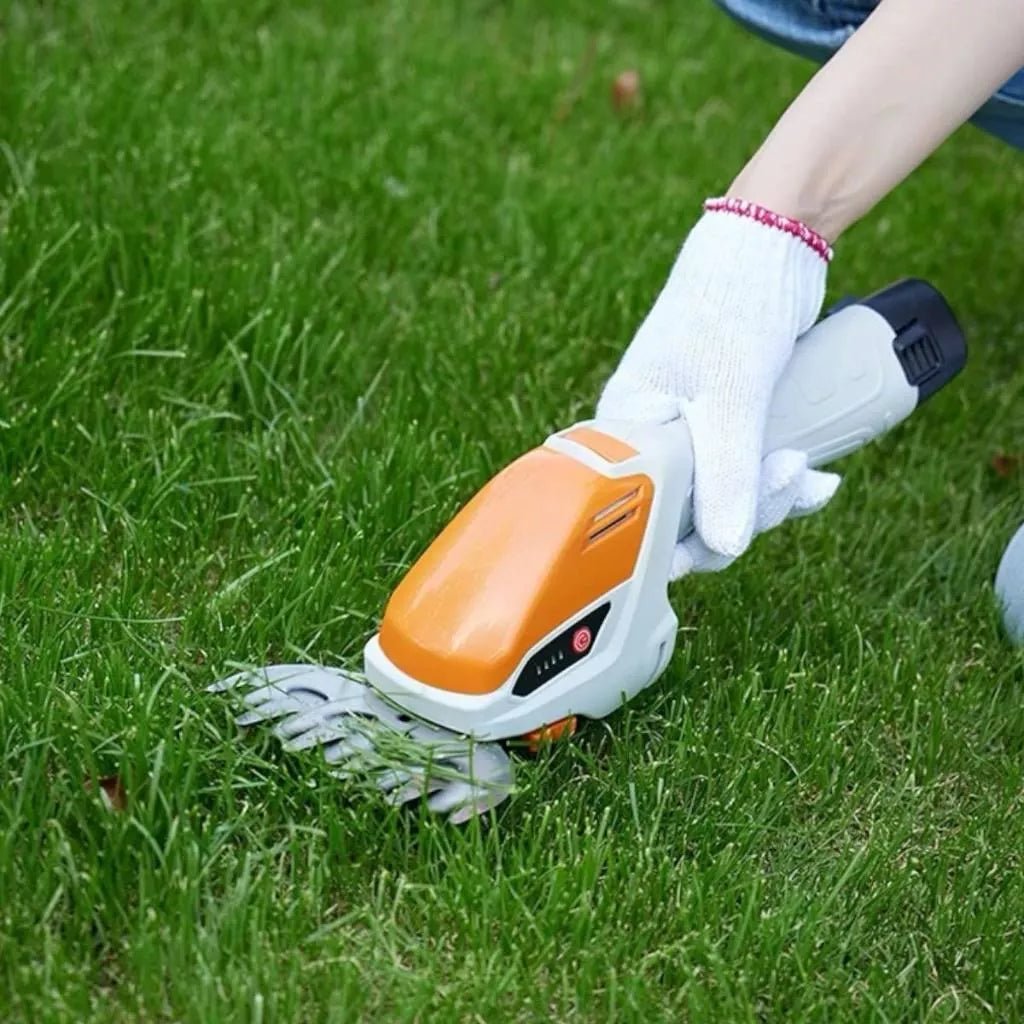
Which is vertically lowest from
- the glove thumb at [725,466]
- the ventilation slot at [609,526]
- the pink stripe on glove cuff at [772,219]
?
the ventilation slot at [609,526]

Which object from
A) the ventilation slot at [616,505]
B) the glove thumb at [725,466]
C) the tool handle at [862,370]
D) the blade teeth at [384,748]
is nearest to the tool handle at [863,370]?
the tool handle at [862,370]

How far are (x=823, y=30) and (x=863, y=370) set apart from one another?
484mm

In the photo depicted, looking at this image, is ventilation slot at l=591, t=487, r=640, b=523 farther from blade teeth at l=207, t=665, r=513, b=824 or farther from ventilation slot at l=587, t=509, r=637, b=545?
blade teeth at l=207, t=665, r=513, b=824

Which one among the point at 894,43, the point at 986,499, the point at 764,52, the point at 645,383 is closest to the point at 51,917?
the point at 645,383

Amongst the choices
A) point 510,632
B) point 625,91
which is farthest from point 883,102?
point 625,91

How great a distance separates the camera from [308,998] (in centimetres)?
135

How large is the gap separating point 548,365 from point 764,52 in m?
1.23

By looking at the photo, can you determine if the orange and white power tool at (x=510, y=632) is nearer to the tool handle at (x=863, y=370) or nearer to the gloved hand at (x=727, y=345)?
the gloved hand at (x=727, y=345)

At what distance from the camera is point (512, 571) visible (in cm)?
150

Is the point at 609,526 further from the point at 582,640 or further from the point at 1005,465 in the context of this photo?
the point at 1005,465

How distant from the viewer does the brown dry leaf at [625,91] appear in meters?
2.99

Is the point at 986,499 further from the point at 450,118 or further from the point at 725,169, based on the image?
the point at 450,118

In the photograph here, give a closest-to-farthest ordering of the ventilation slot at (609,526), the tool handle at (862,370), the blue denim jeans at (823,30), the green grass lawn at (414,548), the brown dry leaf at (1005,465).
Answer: the green grass lawn at (414,548)
the ventilation slot at (609,526)
the tool handle at (862,370)
the blue denim jeans at (823,30)
the brown dry leaf at (1005,465)

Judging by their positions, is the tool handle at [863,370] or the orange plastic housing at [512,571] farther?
the tool handle at [863,370]
